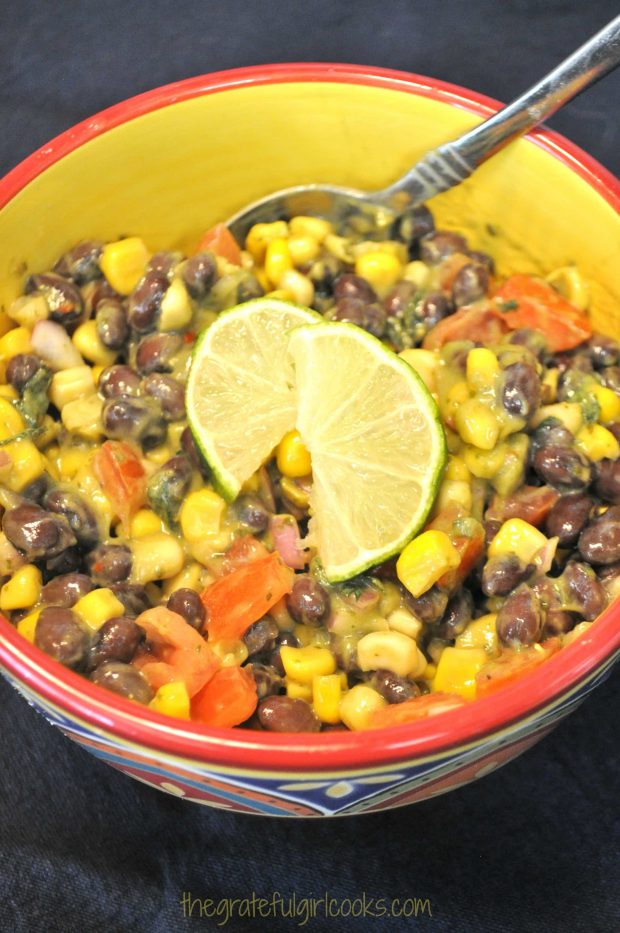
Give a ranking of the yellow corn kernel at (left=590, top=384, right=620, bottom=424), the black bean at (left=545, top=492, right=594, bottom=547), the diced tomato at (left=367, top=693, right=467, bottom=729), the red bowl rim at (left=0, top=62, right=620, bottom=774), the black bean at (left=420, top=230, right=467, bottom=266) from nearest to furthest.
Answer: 1. the red bowl rim at (left=0, top=62, right=620, bottom=774)
2. the diced tomato at (left=367, top=693, right=467, bottom=729)
3. the black bean at (left=545, top=492, right=594, bottom=547)
4. the yellow corn kernel at (left=590, top=384, right=620, bottom=424)
5. the black bean at (left=420, top=230, right=467, bottom=266)

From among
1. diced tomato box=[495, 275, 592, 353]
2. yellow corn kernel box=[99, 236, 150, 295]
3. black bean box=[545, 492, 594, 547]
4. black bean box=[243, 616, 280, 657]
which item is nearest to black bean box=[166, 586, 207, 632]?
black bean box=[243, 616, 280, 657]

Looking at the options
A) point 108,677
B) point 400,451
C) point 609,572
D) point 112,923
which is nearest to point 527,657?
point 609,572

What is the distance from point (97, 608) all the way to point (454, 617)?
853mm

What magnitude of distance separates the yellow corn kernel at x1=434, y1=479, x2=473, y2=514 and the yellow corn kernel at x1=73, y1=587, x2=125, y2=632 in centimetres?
82

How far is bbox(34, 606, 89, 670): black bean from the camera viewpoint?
2.19 metres

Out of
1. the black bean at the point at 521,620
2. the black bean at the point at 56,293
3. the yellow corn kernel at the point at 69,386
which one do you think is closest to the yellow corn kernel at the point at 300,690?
the black bean at the point at 521,620

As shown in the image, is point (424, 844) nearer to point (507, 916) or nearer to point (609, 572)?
point (507, 916)

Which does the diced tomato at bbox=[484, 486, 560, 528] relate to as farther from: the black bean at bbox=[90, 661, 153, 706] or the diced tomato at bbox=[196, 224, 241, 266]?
the diced tomato at bbox=[196, 224, 241, 266]

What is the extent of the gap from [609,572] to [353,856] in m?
0.93

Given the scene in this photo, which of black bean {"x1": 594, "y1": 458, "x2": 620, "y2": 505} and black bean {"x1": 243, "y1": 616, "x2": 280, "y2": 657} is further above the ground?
black bean {"x1": 594, "y1": 458, "x2": 620, "y2": 505}

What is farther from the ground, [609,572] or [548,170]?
[548,170]

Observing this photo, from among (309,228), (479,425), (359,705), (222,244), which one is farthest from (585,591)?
(222,244)

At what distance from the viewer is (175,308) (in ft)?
9.11

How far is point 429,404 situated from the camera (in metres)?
2.47
